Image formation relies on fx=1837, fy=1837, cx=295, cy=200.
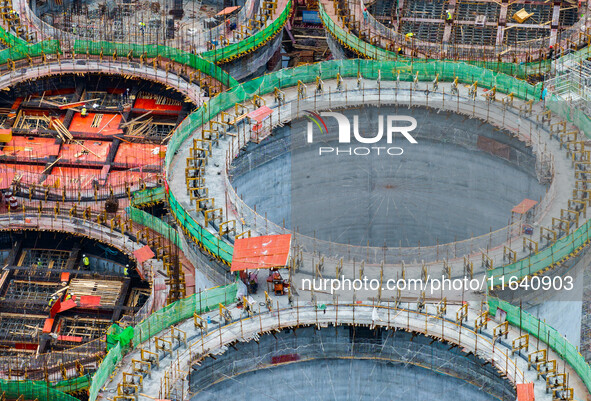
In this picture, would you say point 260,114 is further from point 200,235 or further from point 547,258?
point 547,258

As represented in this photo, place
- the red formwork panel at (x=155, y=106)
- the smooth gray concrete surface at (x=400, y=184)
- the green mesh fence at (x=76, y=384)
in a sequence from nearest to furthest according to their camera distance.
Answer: the green mesh fence at (x=76, y=384) < the smooth gray concrete surface at (x=400, y=184) < the red formwork panel at (x=155, y=106)

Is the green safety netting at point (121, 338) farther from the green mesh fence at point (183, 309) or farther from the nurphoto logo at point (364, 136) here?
the nurphoto logo at point (364, 136)

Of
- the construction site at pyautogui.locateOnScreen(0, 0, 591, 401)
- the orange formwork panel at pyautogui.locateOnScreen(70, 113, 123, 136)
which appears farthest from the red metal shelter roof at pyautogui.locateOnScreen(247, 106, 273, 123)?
the orange formwork panel at pyautogui.locateOnScreen(70, 113, 123, 136)

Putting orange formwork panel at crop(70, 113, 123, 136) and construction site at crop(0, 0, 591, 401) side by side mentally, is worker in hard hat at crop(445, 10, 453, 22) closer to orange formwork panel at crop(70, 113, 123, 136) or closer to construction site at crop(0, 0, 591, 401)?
construction site at crop(0, 0, 591, 401)

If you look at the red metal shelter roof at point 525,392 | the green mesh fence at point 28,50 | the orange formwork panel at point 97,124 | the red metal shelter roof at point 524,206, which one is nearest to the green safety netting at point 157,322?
the red metal shelter roof at point 525,392

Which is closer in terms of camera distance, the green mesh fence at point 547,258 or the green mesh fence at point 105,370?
the green mesh fence at point 105,370

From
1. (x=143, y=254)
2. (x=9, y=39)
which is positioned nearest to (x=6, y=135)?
(x=9, y=39)

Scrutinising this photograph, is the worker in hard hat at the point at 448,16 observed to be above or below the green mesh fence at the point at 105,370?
above

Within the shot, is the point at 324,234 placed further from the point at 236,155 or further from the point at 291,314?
the point at 291,314

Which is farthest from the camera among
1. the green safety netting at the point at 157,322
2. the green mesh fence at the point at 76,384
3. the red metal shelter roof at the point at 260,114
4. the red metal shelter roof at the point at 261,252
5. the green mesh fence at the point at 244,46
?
the green mesh fence at the point at 244,46

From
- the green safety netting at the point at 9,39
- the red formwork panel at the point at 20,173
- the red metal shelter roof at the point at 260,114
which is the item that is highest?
the red metal shelter roof at the point at 260,114
